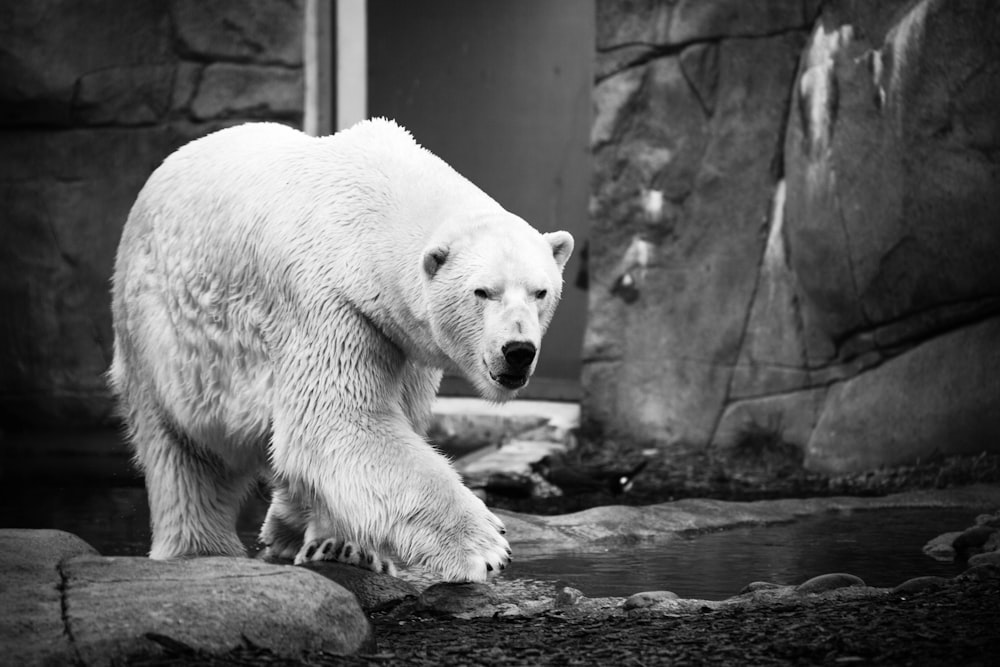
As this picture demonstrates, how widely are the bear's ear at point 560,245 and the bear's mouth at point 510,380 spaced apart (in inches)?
19.7

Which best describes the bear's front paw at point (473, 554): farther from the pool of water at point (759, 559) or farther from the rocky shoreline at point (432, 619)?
the pool of water at point (759, 559)

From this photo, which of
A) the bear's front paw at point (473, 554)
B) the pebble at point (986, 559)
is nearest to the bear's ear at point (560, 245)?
the bear's front paw at point (473, 554)

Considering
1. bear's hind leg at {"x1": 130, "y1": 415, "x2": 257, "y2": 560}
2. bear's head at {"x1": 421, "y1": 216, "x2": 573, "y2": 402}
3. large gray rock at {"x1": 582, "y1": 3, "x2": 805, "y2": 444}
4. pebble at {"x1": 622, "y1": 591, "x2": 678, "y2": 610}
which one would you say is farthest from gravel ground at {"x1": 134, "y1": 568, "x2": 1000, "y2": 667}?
large gray rock at {"x1": 582, "y1": 3, "x2": 805, "y2": 444}

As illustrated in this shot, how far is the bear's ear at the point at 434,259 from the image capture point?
3.84 metres

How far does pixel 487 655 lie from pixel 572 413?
572cm

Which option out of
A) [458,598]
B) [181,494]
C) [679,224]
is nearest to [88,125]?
[679,224]

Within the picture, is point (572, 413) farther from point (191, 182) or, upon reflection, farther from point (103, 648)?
point (103, 648)

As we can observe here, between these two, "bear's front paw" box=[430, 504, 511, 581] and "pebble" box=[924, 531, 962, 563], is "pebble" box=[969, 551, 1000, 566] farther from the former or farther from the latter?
"bear's front paw" box=[430, 504, 511, 581]

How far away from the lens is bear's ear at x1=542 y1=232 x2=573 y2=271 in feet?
13.5

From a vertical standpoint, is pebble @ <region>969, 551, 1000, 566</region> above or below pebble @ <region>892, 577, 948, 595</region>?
above

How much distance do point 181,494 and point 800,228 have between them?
13.3ft

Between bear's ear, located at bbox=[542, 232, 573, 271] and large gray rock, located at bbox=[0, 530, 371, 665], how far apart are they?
131cm

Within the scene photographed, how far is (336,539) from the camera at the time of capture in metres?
4.38

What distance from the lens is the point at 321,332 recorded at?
158 inches
